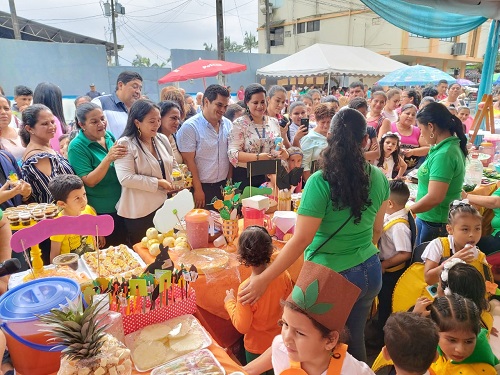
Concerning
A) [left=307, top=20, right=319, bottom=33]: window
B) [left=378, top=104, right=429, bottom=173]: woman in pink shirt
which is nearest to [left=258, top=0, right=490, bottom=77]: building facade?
Result: [left=307, top=20, right=319, bottom=33]: window

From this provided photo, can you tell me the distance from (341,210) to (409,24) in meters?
3.20

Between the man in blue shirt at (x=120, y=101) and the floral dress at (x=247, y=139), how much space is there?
1091mm

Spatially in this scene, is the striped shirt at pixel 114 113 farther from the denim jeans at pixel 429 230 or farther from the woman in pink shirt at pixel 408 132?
the woman in pink shirt at pixel 408 132

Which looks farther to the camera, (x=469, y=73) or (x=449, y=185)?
(x=469, y=73)

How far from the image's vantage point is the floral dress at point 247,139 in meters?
3.00

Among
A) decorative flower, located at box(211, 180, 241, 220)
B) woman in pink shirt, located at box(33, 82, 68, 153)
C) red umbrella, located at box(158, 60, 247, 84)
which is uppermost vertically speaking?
red umbrella, located at box(158, 60, 247, 84)

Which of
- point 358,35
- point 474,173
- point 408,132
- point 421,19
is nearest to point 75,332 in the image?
point 474,173

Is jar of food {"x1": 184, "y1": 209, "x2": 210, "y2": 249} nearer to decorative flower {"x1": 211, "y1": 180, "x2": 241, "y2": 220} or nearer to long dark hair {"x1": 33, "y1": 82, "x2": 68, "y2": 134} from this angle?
decorative flower {"x1": 211, "y1": 180, "x2": 241, "y2": 220}

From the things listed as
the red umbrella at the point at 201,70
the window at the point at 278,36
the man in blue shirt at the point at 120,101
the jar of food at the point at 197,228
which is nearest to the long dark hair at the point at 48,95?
the man in blue shirt at the point at 120,101

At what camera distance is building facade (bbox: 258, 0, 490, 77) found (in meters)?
24.3

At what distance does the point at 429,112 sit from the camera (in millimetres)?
2412

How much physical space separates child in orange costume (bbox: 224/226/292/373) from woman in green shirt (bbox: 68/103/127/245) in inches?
49.3

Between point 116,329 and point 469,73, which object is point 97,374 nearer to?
point 116,329

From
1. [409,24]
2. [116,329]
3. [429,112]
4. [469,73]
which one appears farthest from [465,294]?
[469,73]
